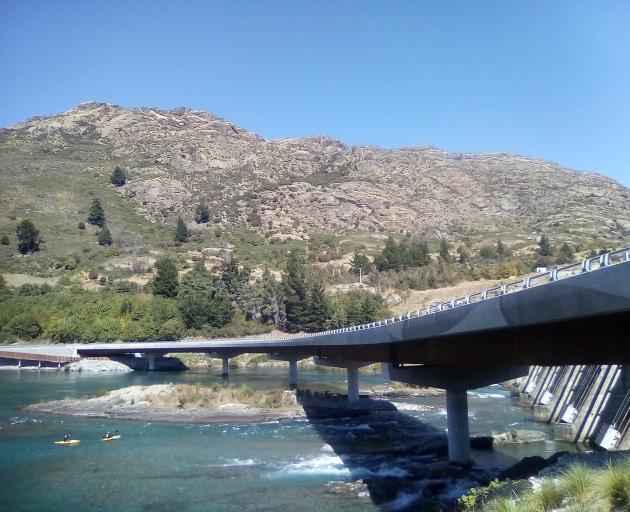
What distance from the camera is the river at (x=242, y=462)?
2305cm

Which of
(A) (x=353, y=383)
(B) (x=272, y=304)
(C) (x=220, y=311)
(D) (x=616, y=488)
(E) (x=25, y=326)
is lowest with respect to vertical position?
(A) (x=353, y=383)

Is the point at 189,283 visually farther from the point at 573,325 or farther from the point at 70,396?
the point at 573,325

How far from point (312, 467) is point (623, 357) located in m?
18.5

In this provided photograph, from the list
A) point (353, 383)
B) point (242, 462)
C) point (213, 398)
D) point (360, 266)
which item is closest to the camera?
point (242, 462)

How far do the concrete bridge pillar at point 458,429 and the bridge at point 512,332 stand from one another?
48 mm

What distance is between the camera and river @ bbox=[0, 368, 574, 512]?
75.6ft

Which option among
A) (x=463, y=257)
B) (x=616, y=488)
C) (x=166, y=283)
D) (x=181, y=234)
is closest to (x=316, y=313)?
(x=166, y=283)

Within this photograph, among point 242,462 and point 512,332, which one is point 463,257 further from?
point 512,332

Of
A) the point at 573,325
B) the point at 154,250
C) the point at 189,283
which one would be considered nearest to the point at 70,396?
the point at 573,325

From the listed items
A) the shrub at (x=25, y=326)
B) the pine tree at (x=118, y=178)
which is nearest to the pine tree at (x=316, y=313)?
the shrub at (x=25, y=326)

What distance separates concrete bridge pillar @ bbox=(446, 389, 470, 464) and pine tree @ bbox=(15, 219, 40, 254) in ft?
385

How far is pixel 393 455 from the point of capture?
30656mm

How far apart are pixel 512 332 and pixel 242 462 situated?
17688 millimetres

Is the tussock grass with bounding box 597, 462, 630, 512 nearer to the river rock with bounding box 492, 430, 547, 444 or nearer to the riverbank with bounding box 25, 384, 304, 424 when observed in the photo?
the river rock with bounding box 492, 430, 547, 444
